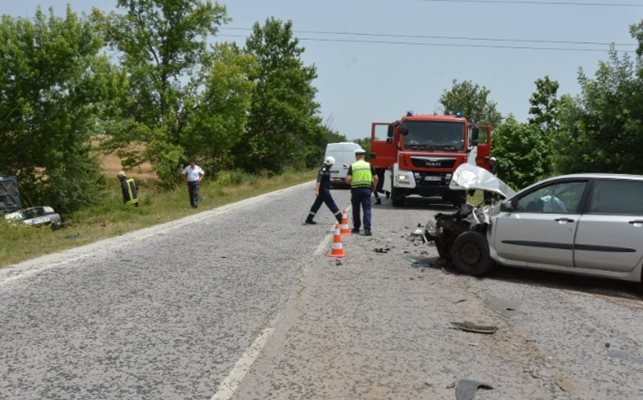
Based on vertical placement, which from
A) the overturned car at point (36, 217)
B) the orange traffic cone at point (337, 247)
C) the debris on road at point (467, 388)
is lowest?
the overturned car at point (36, 217)

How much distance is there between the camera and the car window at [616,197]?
7234 millimetres

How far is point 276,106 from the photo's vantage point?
157 ft

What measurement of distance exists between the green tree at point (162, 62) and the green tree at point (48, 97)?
410 inches

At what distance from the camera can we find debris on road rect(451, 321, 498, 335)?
5.49 metres

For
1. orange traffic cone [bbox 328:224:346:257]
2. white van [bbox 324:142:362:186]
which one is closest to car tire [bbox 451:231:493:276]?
orange traffic cone [bbox 328:224:346:257]

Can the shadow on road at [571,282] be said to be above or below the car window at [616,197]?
below

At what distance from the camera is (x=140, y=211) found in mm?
20125

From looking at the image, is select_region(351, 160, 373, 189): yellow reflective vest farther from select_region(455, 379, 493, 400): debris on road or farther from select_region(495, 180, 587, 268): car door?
select_region(455, 379, 493, 400): debris on road

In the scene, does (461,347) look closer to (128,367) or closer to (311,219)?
(128,367)

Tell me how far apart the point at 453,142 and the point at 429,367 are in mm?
13995

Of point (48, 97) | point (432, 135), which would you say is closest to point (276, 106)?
point (48, 97)

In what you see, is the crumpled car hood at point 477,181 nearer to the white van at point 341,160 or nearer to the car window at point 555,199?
the car window at point 555,199

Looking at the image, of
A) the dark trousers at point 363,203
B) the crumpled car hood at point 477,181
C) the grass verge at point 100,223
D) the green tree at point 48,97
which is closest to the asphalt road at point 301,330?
the crumpled car hood at point 477,181

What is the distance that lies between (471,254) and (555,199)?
52.4 inches
